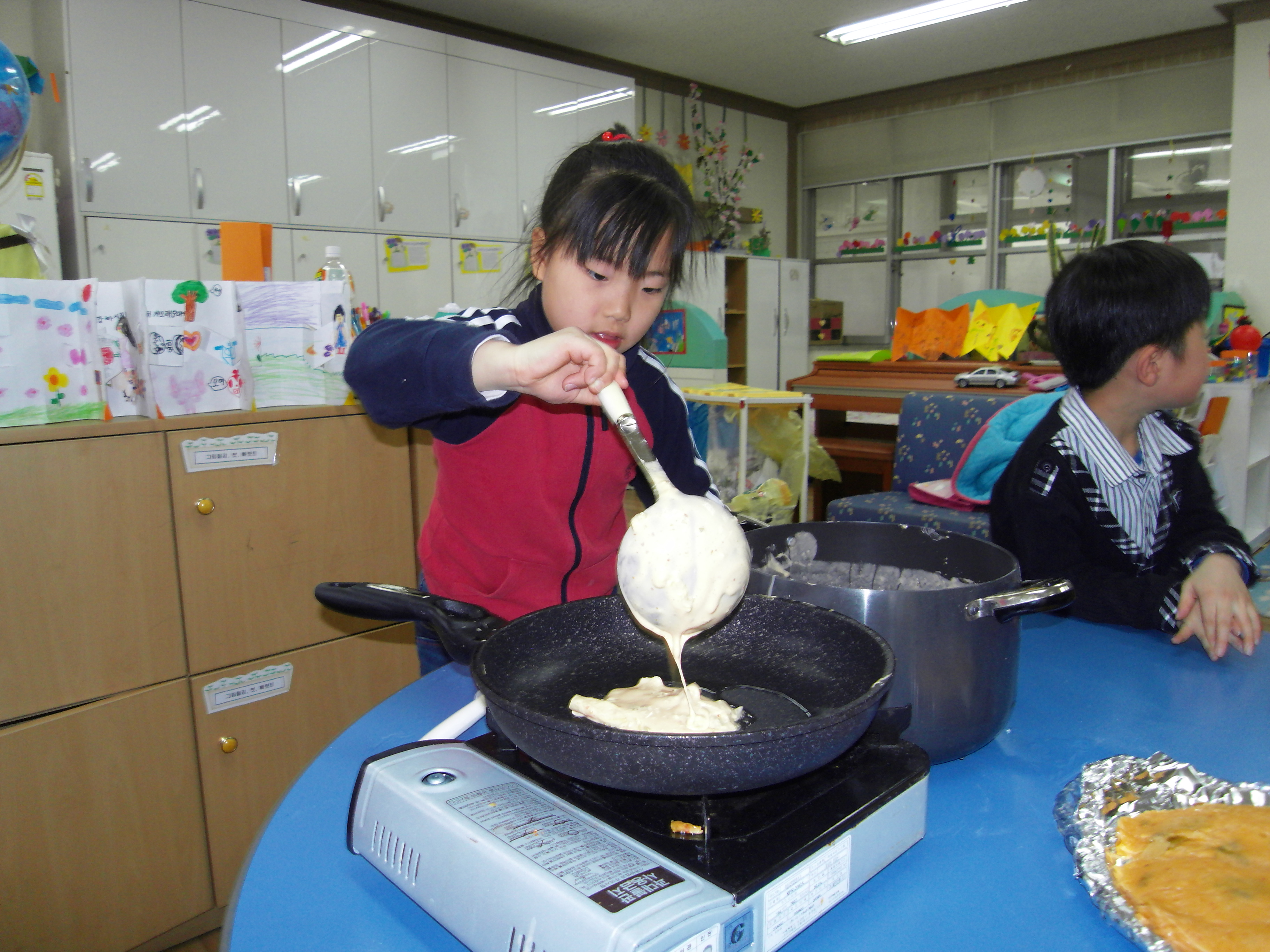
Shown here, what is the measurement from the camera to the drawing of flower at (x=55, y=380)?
1507 mm

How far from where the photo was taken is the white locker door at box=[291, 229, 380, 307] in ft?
12.9

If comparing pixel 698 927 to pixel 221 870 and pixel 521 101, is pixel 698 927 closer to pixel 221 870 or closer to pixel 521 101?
pixel 221 870

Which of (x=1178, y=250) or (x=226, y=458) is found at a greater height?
(x=1178, y=250)

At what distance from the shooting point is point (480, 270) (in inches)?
182

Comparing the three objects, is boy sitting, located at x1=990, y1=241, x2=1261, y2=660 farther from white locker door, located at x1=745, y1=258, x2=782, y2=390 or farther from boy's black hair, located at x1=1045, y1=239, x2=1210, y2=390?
white locker door, located at x1=745, y1=258, x2=782, y2=390

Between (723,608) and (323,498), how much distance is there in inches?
54.0

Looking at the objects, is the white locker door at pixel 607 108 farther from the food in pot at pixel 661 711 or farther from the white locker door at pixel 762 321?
the food in pot at pixel 661 711

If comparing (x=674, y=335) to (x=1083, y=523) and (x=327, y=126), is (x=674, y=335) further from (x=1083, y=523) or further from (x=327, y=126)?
(x=1083, y=523)

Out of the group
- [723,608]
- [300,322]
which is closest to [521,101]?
[300,322]

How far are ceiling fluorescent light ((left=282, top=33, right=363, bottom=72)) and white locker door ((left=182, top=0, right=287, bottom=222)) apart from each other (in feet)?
0.18

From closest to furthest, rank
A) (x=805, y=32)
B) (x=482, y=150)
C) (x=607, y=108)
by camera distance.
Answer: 1. (x=482, y=150)
2. (x=607, y=108)
3. (x=805, y=32)

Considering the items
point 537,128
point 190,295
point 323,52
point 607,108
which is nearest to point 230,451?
point 190,295

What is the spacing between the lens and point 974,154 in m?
6.36

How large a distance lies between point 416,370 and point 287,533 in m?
1.04
